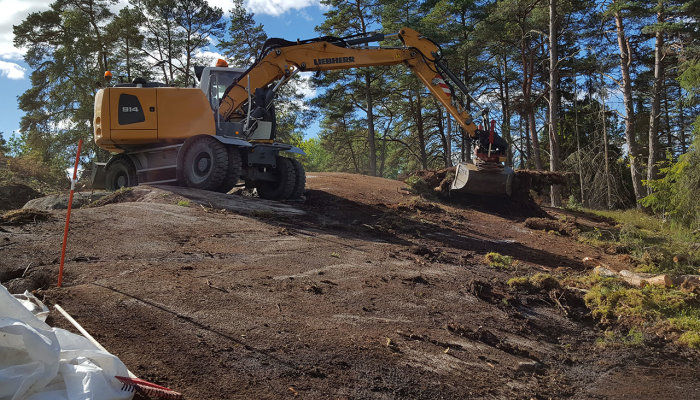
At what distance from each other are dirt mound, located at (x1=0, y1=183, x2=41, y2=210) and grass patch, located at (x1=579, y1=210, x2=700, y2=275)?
1403cm

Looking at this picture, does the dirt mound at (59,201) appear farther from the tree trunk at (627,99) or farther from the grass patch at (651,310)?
the tree trunk at (627,99)

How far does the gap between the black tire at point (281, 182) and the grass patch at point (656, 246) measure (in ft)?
23.0

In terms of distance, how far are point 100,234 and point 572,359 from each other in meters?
6.03

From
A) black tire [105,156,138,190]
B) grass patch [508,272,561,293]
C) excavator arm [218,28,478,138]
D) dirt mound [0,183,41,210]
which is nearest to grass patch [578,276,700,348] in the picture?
grass patch [508,272,561,293]

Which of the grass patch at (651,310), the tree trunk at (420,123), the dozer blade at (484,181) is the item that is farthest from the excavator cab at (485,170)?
the tree trunk at (420,123)

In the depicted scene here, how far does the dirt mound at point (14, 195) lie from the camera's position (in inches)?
520

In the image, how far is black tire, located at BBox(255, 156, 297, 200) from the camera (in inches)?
512

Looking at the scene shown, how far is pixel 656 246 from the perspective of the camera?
1066 cm

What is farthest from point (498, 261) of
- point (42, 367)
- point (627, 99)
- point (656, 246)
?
point (627, 99)

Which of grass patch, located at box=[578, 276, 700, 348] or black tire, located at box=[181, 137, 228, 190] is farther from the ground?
black tire, located at box=[181, 137, 228, 190]

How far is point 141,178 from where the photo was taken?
13.3 m

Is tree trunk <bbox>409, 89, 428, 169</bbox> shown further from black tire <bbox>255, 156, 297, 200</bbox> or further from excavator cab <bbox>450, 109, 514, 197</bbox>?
black tire <bbox>255, 156, 297, 200</bbox>

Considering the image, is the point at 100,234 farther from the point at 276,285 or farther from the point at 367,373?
the point at 367,373

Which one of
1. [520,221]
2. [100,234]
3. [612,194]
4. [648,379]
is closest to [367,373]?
[648,379]
